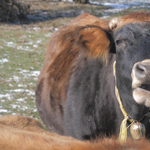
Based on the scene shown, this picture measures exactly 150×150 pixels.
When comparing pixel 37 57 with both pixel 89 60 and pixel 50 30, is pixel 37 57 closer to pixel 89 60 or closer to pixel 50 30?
pixel 50 30

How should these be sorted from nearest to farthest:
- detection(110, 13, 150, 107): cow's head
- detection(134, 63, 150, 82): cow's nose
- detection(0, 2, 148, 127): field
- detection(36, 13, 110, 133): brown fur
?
detection(134, 63, 150, 82): cow's nose → detection(110, 13, 150, 107): cow's head → detection(36, 13, 110, 133): brown fur → detection(0, 2, 148, 127): field

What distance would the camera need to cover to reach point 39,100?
409 centimetres

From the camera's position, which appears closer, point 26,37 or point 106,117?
point 106,117

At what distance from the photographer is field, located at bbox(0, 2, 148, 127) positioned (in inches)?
203

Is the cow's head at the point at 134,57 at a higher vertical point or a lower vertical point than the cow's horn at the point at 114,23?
lower

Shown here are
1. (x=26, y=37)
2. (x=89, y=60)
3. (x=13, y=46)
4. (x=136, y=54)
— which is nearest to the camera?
(x=136, y=54)

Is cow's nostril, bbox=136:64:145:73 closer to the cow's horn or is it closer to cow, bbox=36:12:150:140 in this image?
cow, bbox=36:12:150:140

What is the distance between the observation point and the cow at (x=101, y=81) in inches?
86.4

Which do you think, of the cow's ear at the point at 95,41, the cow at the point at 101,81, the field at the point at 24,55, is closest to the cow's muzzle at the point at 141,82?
the cow at the point at 101,81

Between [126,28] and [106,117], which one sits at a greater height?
[126,28]

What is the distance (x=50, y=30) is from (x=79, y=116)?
396 inches

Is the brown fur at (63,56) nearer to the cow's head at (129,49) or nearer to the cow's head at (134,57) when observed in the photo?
the cow's head at (129,49)

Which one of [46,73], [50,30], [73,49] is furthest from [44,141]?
[50,30]

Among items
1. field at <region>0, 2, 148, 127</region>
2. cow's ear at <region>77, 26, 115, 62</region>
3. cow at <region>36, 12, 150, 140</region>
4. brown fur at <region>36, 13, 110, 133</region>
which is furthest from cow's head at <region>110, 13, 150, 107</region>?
field at <region>0, 2, 148, 127</region>
